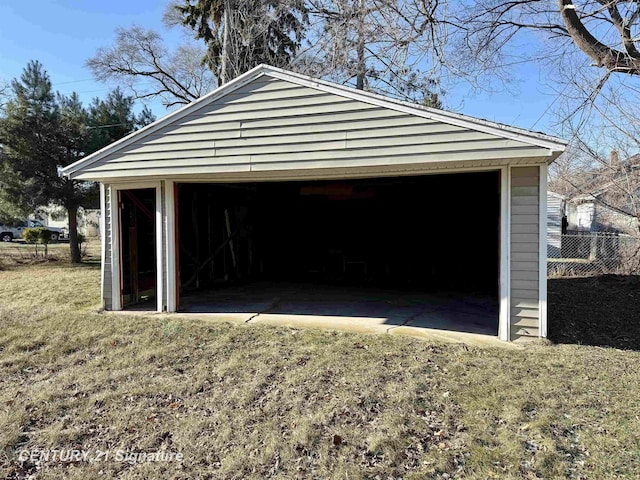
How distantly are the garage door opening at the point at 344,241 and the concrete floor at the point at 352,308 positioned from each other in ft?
0.25

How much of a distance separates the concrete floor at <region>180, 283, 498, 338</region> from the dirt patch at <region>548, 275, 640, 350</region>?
0.93 meters

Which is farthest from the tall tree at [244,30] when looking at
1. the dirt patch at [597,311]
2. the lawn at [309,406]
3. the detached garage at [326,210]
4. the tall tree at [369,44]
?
the lawn at [309,406]

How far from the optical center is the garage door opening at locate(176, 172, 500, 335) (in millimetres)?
9086

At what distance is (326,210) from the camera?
37.9ft

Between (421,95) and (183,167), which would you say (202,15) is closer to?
(421,95)

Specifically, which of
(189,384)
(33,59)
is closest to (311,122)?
(189,384)

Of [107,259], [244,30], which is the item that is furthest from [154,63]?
[107,259]

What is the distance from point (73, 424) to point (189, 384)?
0.95m

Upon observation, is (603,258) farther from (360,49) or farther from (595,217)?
(360,49)

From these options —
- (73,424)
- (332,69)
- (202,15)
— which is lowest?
(73,424)

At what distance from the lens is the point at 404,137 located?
506cm

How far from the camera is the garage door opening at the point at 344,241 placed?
909 centimetres

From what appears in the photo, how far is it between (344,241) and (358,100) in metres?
6.38

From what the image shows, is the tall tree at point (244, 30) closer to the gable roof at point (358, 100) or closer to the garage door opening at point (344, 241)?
the garage door opening at point (344, 241)
